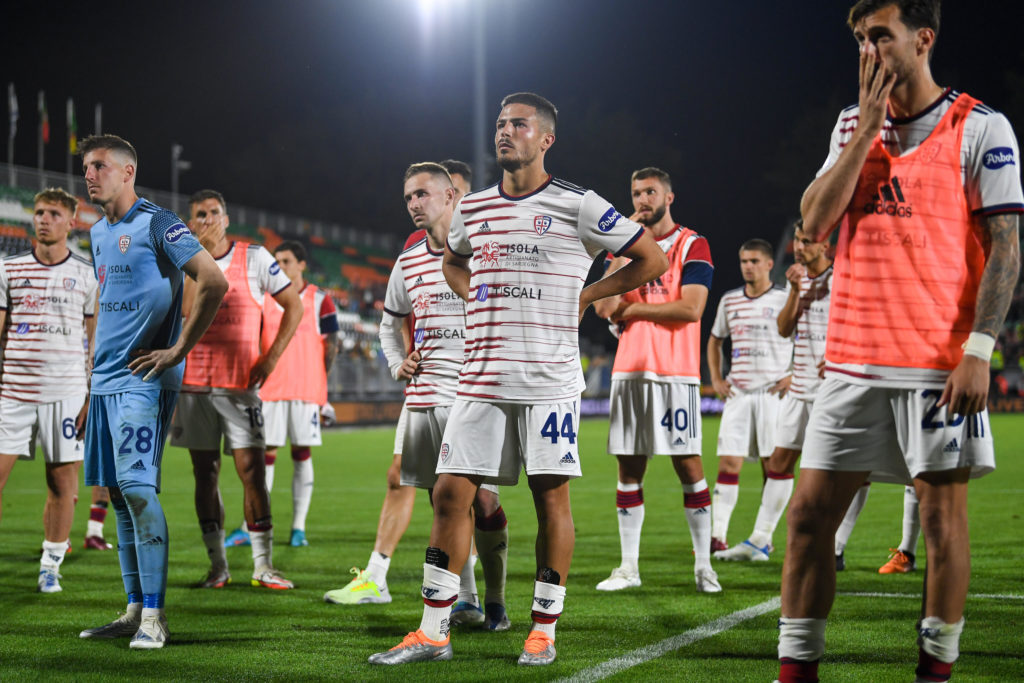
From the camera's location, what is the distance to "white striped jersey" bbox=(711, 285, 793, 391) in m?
9.22

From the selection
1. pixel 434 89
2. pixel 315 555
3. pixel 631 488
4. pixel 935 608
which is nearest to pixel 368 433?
pixel 315 555

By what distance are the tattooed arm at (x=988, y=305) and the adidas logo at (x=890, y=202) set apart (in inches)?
9.8

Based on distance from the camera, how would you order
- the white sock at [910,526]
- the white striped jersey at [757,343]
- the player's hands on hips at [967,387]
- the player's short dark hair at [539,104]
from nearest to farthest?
1. the player's hands on hips at [967,387]
2. the player's short dark hair at [539,104]
3. the white sock at [910,526]
4. the white striped jersey at [757,343]

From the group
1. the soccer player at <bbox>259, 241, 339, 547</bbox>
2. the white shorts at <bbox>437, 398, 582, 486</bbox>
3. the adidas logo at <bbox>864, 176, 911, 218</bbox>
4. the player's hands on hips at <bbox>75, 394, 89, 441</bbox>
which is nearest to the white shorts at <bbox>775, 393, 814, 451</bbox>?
the white shorts at <bbox>437, 398, 582, 486</bbox>

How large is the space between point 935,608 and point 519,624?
2.71 metres

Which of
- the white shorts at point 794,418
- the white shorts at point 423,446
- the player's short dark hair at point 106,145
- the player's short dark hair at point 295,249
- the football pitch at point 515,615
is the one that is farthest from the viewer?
the player's short dark hair at point 295,249

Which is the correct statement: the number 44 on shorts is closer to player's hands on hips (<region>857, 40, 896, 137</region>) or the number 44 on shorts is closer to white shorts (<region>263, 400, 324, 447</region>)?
player's hands on hips (<region>857, 40, 896, 137</region>)

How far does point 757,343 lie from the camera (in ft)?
30.6

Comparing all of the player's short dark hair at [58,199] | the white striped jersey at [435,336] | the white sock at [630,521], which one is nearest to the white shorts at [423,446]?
the white striped jersey at [435,336]

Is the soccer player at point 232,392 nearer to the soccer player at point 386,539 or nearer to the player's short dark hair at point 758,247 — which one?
the soccer player at point 386,539

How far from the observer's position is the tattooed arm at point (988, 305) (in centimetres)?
322

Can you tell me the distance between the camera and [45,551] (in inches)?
269

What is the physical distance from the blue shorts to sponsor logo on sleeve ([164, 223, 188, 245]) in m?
0.74

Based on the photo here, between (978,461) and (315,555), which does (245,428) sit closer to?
(315,555)
